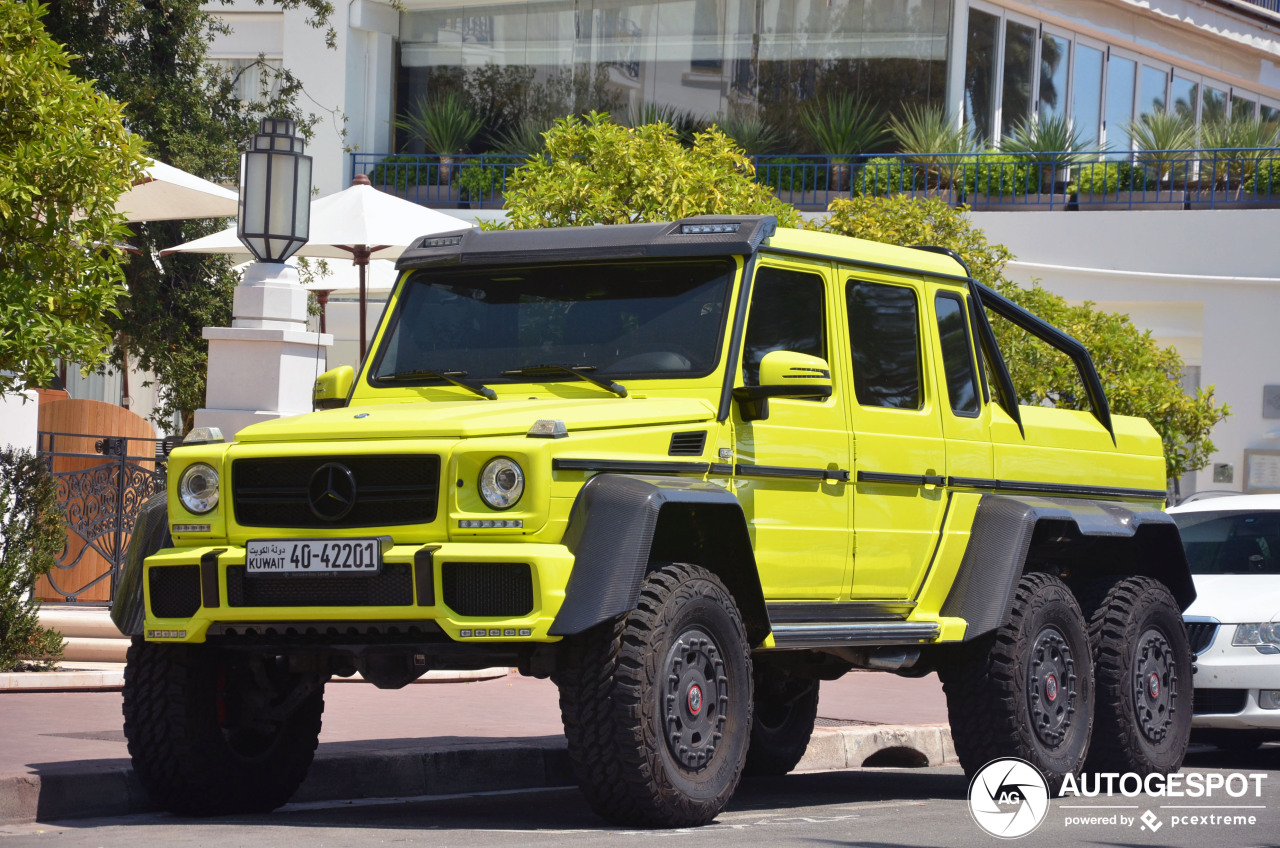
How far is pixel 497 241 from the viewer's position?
289 inches

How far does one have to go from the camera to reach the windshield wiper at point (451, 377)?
22.8 ft

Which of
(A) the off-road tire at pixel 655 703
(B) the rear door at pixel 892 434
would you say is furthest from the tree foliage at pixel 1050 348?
(A) the off-road tire at pixel 655 703

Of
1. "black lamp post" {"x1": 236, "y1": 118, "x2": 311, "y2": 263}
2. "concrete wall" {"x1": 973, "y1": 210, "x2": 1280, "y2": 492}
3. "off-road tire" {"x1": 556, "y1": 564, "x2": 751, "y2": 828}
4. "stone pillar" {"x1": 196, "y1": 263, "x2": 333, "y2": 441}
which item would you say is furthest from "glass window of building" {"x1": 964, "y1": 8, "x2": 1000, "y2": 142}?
"off-road tire" {"x1": 556, "y1": 564, "x2": 751, "y2": 828}

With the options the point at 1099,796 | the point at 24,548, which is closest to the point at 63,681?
the point at 24,548

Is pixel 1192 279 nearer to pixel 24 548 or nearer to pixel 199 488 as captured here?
pixel 24 548

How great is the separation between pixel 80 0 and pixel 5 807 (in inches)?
583

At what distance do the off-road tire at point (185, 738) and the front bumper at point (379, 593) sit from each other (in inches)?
10.2

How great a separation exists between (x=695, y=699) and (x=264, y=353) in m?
8.73

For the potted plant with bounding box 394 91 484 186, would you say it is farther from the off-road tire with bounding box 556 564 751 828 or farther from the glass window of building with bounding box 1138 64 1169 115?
the off-road tire with bounding box 556 564 751 828

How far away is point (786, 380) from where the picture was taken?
6.56 m

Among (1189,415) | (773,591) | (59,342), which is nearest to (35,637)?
(59,342)

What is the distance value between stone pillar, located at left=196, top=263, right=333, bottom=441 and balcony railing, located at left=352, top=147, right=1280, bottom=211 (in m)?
10.9

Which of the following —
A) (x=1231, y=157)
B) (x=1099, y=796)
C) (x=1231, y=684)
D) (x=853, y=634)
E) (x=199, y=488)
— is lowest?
(x=1099, y=796)

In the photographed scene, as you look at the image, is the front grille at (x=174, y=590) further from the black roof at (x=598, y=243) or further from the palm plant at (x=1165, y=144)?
the palm plant at (x=1165, y=144)
